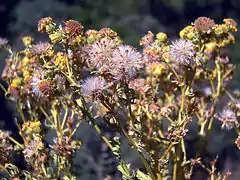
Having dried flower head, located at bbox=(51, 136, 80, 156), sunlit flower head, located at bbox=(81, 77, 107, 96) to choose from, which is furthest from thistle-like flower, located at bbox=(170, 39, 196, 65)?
dried flower head, located at bbox=(51, 136, 80, 156)

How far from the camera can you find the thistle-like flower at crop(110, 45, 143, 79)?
535 mm

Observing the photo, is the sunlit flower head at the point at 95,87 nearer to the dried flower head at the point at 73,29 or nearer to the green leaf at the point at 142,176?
the dried flower head at the point at 73,29

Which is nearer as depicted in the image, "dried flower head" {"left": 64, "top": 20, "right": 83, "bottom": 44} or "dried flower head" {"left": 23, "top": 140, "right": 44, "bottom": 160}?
"dried flower head" {"left": 64, "top": 20, "right": 83, "bottom": 44}

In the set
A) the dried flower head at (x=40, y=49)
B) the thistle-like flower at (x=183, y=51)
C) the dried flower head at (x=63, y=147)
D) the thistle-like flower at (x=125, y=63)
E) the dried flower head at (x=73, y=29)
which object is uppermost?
the dried flower head at (x=73, y=29)

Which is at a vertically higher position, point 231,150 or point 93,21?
point 93,21

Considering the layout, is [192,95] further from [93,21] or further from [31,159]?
[93,21]

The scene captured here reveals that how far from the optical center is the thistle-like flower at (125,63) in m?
0.53

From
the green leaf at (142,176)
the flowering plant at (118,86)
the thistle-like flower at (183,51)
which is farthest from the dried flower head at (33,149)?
the thistle-like flower at (183,51)

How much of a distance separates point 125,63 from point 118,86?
0.05 m

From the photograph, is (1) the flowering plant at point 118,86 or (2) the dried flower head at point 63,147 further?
(2) the dried flower head at point 63,147

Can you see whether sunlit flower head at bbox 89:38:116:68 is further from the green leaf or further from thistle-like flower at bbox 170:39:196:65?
the green leaf

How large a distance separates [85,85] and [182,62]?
150 millimetres

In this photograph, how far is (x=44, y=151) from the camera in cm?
76

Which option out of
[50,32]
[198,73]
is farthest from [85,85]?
[198,73]
